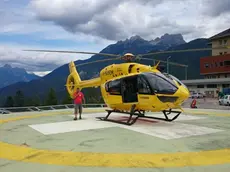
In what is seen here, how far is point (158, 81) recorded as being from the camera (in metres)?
11.0

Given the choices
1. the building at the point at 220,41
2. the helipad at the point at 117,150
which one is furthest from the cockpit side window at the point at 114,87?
the building at the point at 220,41

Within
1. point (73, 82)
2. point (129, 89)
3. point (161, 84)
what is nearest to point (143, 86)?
point (161, 84)

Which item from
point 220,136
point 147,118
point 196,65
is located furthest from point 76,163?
point 196,65

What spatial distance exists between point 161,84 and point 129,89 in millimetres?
1954

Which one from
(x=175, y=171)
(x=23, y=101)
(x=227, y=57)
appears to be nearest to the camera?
(x=175, y=171)

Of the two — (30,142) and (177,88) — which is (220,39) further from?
(30,142)

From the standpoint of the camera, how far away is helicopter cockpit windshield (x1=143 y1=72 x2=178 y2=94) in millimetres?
10695

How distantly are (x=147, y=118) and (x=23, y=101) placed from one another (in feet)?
316

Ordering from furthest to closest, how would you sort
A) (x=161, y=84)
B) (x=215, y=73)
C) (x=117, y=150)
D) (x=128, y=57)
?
(x=215, y=73), (x=128, y=57), (x=161, y=84), (x=117, y=150)

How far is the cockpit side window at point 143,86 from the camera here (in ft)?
36.4

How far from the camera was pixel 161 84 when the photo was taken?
10867 mm

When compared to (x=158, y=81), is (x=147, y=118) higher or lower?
lower

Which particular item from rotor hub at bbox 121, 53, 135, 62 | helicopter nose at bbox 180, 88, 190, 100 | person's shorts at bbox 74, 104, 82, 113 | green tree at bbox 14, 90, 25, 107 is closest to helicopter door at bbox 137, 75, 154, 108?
helicopter nose at bbox 180, 88, 190, 100

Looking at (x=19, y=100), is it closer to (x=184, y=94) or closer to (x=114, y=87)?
(x=114, y=87)
